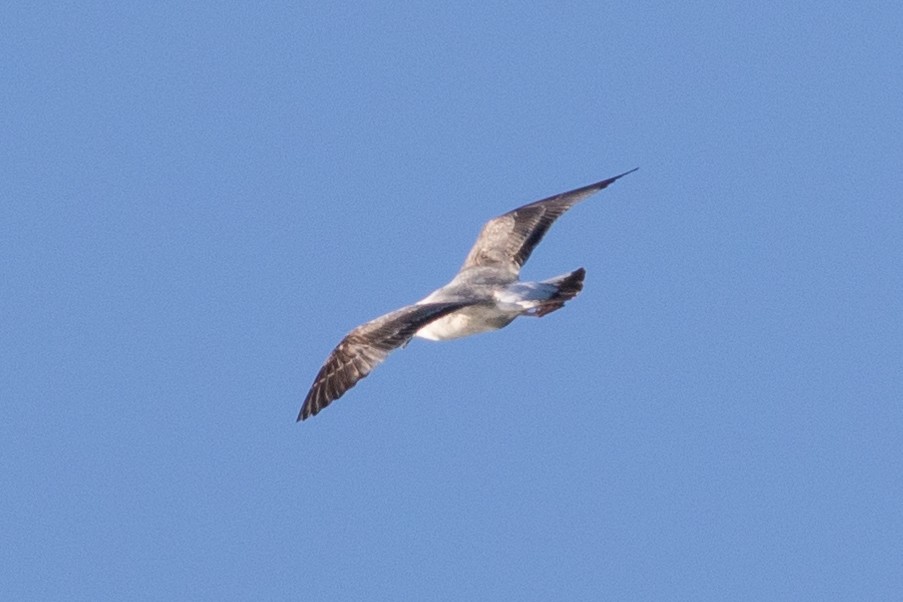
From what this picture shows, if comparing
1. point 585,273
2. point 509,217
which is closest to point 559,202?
point 509,217

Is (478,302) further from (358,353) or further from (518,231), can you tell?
(518,231)

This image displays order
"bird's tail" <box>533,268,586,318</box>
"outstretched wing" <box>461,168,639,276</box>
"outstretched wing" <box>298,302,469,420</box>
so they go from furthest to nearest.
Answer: "outstretched wing" <box>461,168,639,276</box> → "bird's tail" <box>533,268,586,318</box> → "outstretched wing" <box>298,302,469,420</box>

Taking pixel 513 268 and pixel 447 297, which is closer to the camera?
pixel 447 297

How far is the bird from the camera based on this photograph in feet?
60.1

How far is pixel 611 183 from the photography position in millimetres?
22469

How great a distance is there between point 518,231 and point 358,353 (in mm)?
4094

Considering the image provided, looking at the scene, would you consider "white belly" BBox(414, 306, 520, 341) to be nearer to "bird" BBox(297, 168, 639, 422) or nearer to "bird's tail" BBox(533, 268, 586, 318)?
"bird" BBox(297, 168, 639, 422)

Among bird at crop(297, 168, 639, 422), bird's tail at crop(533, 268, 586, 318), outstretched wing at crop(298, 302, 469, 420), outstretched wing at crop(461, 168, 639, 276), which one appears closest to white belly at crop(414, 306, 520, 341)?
bird at crop(297, 168, 639, 422)

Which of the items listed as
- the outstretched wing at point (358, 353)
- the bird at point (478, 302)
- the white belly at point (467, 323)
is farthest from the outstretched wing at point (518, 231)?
the outstretched wing at point (358, 353)

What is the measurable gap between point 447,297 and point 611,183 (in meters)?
3.72

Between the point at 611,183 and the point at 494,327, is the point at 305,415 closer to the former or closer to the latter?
the point at 494,327

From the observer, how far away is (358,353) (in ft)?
60.2

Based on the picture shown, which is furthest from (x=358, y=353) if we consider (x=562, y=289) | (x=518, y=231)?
(x=518, y=231)

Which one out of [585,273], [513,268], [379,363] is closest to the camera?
[379,363]
